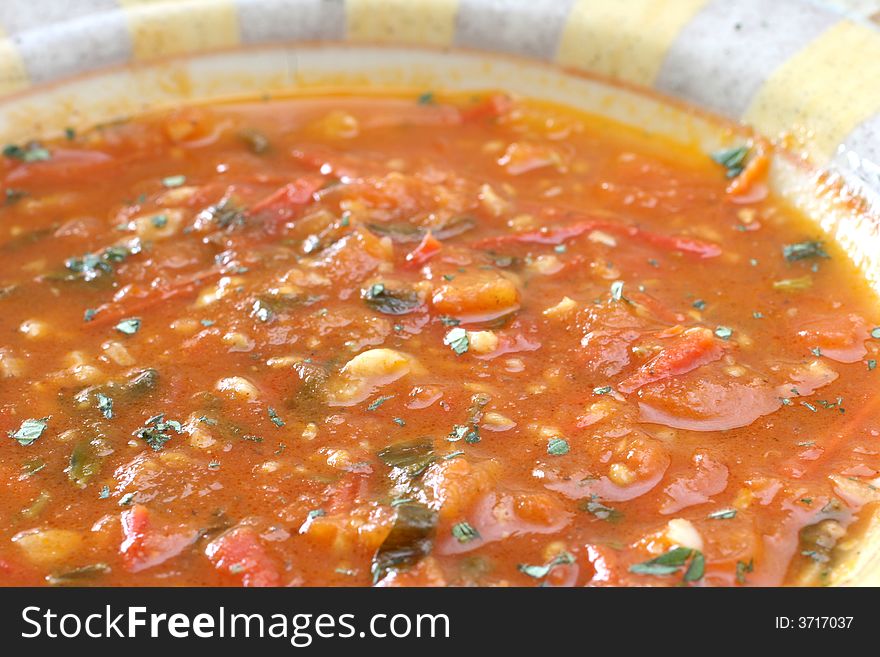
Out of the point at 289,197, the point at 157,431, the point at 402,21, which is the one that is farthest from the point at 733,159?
the point at 157,431

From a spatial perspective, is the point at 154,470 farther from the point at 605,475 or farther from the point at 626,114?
the point at 626,114

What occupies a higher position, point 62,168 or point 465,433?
point 62,168

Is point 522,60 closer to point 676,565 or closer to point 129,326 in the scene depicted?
point 129,326

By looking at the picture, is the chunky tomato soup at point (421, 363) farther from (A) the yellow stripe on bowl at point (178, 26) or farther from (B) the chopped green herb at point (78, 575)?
(A) the yellow stripe on bowl at point (178, 26)

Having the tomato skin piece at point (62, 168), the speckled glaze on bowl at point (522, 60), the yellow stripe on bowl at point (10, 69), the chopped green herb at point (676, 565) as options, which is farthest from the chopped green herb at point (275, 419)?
the yellow stripe on bowl at point (10, 69)
